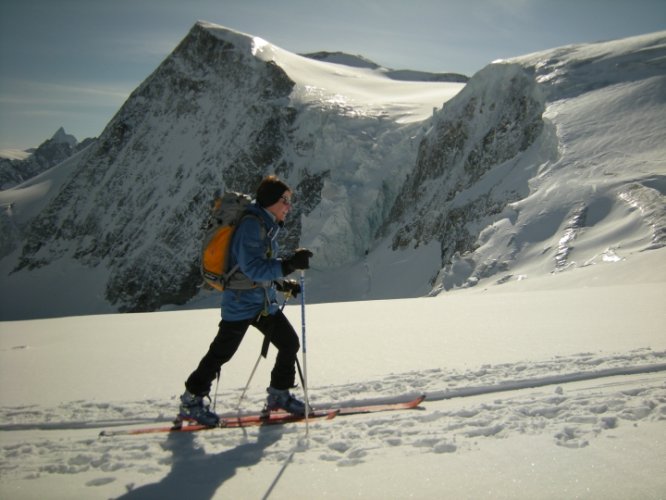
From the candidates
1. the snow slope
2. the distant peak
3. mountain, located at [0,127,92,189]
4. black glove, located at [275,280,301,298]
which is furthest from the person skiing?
the distant peak

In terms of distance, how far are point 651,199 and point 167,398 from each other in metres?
15.5

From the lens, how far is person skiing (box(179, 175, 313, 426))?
3730 mm

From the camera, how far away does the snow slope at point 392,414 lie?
277cm

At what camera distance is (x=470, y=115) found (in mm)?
28500

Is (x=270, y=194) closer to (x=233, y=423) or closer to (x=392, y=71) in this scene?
(x=233, y=423)

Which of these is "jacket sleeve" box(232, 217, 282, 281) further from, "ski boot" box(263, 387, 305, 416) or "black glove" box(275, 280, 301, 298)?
"ski boot" box(263, 387, 305, 416)

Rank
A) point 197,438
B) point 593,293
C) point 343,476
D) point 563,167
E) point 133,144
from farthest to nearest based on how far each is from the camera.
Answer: point 133,144 < point 563,167 < point 593,293 < point 197,438 < point 343,476

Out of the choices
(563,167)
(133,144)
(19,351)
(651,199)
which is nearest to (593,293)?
(19,351)

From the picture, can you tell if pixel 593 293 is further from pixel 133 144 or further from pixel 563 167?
pixel 133 144

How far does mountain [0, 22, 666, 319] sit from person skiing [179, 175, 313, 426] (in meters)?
12.4

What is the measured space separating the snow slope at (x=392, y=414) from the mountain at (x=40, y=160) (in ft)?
373

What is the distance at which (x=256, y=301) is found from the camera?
12.9ft

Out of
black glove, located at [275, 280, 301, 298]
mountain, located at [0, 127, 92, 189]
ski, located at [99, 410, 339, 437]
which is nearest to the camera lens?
ski, located at [99, 410, 339, 437]

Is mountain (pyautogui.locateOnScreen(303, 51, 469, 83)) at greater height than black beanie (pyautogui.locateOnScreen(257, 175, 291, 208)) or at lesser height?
greater
